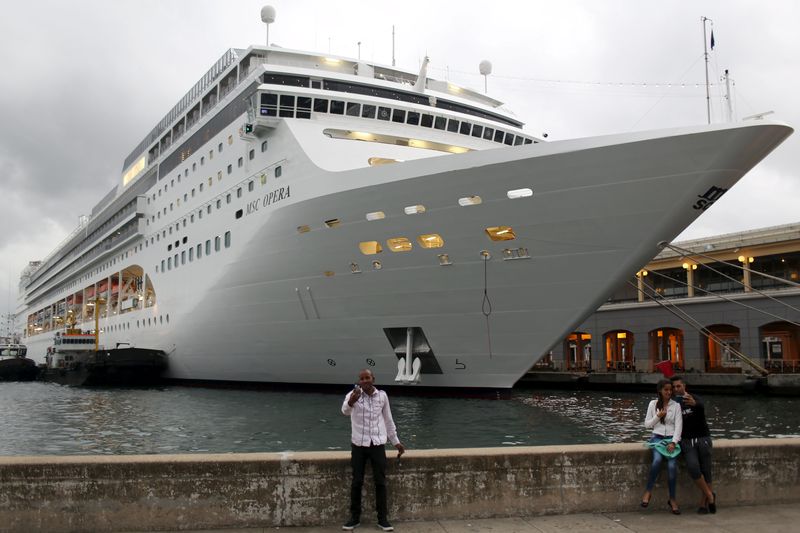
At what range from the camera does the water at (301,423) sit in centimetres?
1355

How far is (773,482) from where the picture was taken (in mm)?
5961

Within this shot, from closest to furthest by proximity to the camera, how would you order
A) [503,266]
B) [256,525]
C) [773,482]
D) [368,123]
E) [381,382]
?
[256,525], [773,482], [503,266], [381,382], [368,123]

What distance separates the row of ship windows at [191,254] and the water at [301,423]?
5.28m

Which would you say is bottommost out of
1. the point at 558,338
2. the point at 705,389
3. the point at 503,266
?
the point at 705,389

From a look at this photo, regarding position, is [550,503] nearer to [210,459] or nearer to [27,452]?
[210,459]

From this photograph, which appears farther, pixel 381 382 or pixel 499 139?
pixel 499 139

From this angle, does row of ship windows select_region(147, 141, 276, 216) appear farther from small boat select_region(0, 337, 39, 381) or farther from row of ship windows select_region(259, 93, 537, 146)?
small boat select_region(0, 337, 39, 381)

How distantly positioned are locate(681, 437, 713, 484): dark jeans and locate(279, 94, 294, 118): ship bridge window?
1770 cm

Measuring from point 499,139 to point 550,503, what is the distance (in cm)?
1885

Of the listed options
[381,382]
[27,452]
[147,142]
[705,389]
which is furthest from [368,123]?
[147,142]

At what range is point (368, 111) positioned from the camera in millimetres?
21406

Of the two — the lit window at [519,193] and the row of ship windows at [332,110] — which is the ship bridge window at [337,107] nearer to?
the row of ship windows at [332,110]

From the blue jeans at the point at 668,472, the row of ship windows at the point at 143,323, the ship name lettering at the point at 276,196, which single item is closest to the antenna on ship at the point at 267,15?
the ship name lettering at the point at 276,196

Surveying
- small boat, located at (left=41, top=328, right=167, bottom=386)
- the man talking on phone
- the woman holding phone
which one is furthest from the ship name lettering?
the woman holding phone
